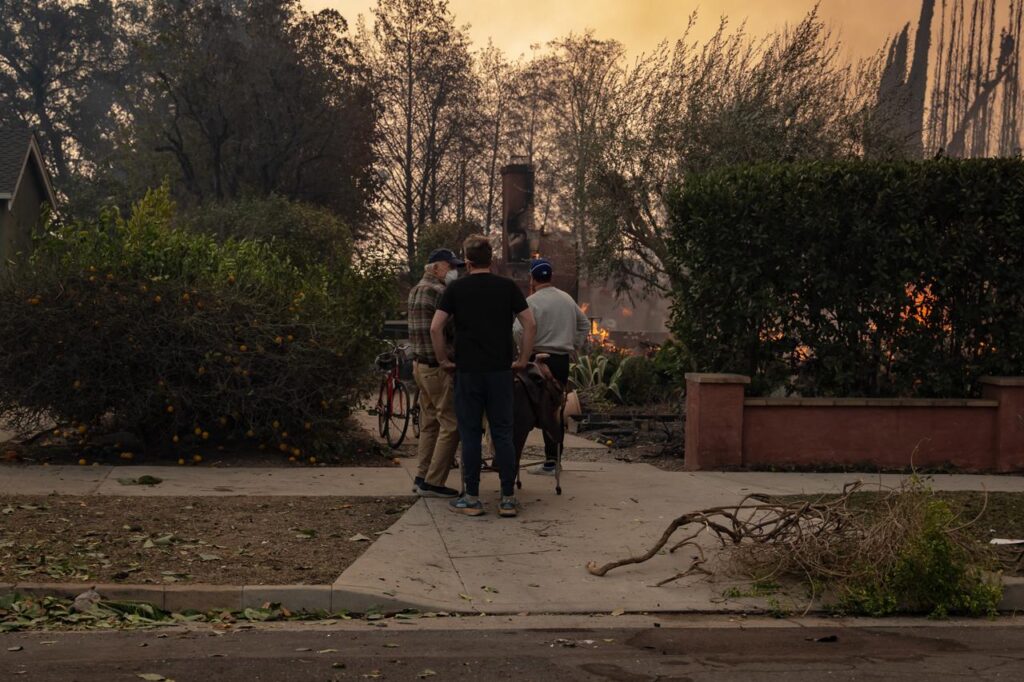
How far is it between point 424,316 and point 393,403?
4289 millimetres

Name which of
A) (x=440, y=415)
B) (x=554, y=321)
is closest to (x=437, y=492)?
(x=440, y=415)

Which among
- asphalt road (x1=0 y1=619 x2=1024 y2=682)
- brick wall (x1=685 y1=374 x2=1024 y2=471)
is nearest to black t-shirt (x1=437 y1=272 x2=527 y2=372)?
asphalt road (x1=0 y1=619 x2=1024 y2=682)

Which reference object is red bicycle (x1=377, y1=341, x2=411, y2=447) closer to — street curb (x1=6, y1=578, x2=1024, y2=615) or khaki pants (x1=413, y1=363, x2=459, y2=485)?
khaki pants (x1=413, y1=363, x2=459, y2=485)

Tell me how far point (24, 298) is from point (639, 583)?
7.03 m

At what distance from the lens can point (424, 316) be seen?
414 inches

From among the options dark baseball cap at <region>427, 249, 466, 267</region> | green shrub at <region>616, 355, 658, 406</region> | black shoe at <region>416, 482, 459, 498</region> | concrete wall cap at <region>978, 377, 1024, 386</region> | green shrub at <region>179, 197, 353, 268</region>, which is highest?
green shrub at <region>179, 197, 353, 268</region>

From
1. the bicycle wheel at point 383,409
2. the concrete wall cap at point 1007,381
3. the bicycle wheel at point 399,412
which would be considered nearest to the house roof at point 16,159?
the bicycle wheel at point 383,409

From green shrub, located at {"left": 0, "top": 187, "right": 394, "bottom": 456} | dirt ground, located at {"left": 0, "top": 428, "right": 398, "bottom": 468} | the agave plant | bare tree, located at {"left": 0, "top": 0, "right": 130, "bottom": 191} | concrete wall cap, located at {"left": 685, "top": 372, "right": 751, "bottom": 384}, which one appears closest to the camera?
green shrub, located at {"left": 0, "top": 187, "right": 394, "bottom": 456}

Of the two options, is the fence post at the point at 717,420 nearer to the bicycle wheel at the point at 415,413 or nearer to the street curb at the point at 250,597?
the bicycle wheel at the point at 415,413

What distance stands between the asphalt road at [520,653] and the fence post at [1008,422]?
239 inches

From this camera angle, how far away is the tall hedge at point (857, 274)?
41.1 ft

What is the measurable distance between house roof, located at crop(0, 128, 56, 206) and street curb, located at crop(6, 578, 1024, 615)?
26.8 m

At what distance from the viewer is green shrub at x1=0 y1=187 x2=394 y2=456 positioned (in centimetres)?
1189

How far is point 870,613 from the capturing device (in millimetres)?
7406
